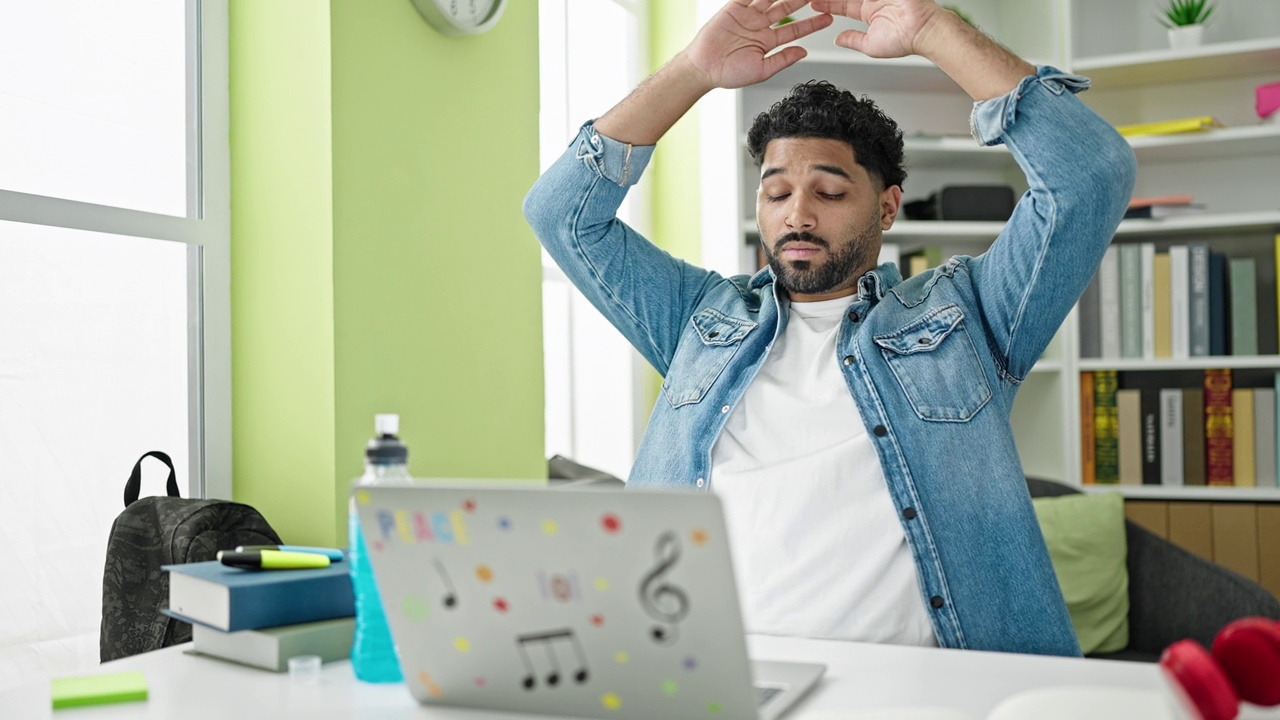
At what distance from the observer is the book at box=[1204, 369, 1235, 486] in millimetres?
3023

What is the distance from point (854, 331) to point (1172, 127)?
1.95 m

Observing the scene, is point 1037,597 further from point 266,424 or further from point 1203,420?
point 1203,420

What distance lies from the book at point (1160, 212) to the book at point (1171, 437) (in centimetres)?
49

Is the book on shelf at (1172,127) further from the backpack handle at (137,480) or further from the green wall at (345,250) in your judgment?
the backpack handle at (137,480)

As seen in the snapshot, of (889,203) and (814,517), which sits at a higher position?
(889,203)

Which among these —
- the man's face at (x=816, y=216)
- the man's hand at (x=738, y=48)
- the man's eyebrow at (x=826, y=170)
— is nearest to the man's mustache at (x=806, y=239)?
the man's face at (x=816, y=216)

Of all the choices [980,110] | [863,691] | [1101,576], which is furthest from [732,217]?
[863,691]

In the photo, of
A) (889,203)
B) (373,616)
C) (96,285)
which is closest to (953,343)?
(889,203)

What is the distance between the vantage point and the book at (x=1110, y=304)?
3111 mm

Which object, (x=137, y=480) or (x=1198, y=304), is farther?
(x=1198, y=304)

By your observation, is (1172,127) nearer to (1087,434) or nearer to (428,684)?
(1087,434)

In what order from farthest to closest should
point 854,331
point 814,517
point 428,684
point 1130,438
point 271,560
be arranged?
point 1130,438 → point 854,331 → point 814,517 → point 271,560 → point 428,684

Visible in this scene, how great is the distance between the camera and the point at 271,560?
3.49ft

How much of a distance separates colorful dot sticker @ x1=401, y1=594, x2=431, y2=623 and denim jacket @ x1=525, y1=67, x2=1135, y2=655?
0.79 m
